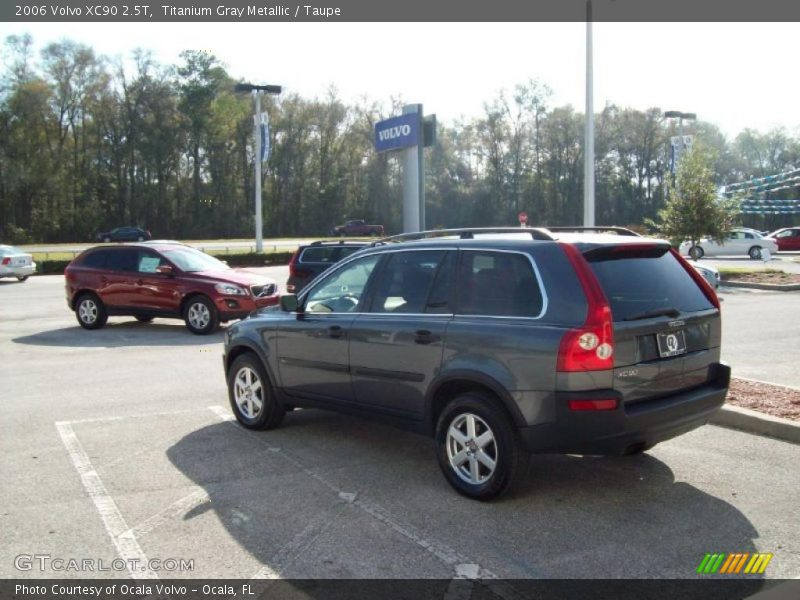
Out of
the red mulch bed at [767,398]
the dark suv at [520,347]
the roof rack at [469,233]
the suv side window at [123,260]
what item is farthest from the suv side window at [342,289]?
the suv side window at [123,260]

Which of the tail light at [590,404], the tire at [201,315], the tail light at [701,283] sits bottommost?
the tire at [201,315]

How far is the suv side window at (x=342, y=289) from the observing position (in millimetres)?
6039

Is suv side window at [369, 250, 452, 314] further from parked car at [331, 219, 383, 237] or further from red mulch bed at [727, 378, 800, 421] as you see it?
parked car at [331, 219, 383, 237]

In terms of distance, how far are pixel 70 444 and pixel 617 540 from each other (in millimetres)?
4626

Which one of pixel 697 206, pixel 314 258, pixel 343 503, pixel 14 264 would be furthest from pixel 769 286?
pixel 14 264

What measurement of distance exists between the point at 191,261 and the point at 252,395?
8.58m

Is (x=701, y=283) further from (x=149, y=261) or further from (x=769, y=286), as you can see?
(x=769, y=286)

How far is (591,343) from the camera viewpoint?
4.46 m

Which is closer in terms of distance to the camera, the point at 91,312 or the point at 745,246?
the point at 91,312

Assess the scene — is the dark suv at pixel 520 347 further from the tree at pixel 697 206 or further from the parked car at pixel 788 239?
the parked car at pixel 788 239

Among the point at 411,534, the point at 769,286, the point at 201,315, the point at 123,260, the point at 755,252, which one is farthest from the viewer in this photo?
the point at 755,252

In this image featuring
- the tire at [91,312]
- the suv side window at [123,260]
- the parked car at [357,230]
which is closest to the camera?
the suv side window at [123,260]

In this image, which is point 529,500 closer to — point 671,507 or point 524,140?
point 671,507

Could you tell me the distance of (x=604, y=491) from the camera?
514 centimetres
